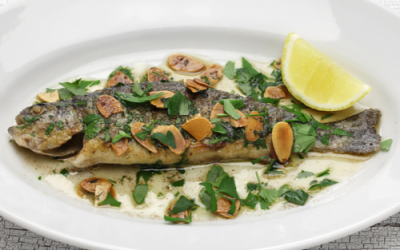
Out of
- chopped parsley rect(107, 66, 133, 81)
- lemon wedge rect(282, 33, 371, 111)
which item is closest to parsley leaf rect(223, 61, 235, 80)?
lemon wedge rect(282, 33, 371, 111)

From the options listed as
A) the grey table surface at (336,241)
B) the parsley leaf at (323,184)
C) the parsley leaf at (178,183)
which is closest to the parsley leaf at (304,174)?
the parsley leaf at (323,184)

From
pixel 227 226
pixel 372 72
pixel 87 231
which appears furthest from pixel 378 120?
pixel 87 231

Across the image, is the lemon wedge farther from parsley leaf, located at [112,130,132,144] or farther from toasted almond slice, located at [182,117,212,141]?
parsley leaf, located at [112,130,132,144]

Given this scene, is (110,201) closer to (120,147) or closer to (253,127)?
(120,147)

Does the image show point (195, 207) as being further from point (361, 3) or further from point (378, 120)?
point (361, 3)

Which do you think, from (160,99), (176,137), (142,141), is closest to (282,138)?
(176,137)

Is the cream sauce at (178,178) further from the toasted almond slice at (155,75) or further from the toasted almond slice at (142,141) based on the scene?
the toasted almond slice at (155,75)
